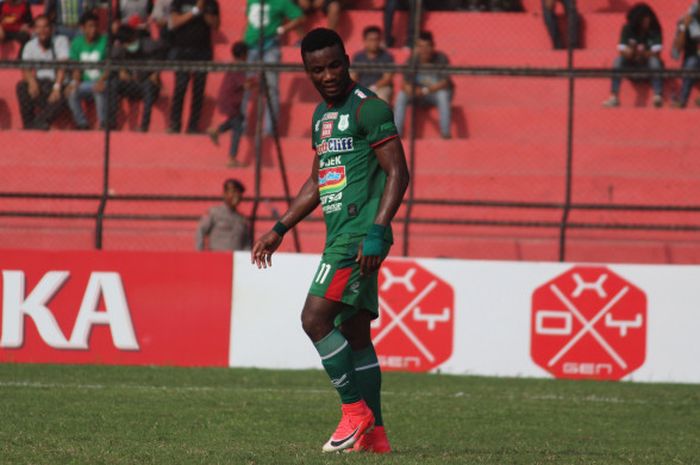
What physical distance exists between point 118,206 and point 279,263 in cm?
344

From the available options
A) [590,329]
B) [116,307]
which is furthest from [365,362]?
[116,307]

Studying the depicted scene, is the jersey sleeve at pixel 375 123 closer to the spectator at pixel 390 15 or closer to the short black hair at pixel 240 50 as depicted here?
the short black hair at pixel 240 50

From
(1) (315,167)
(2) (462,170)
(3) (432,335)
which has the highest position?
(1) (315,167)

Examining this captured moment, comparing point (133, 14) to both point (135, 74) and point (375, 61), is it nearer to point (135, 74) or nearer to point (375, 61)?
point (135, 74)

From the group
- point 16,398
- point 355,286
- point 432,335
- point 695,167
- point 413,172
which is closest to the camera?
point 355,286

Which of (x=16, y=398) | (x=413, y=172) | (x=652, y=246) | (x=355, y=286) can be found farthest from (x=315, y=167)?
(x=652, y=246)

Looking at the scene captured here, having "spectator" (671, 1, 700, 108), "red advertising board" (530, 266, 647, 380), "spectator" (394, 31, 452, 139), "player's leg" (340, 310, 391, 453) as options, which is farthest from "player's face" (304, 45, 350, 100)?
"spectator" (671, 1, 700, 108)

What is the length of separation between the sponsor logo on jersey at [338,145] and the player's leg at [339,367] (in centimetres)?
64

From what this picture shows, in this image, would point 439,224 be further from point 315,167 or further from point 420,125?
point 315,167

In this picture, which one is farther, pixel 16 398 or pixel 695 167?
pixel 695 167

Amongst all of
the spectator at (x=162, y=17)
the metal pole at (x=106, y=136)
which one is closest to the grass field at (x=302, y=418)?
the metal pole at (x=106, y=136)

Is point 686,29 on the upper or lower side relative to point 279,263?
upper

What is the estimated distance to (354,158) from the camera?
23.7ft

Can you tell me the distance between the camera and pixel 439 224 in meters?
16.8
